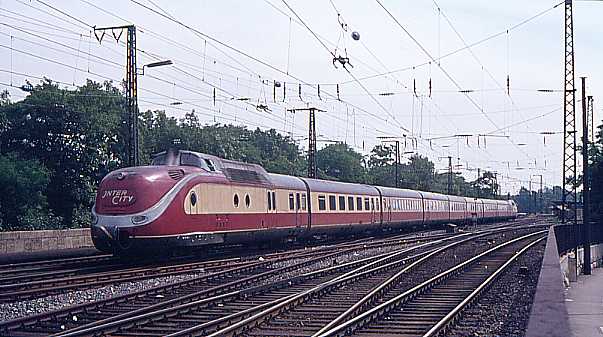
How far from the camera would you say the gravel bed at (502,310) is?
13.0 meters

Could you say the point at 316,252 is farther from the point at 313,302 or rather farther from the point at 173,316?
the point at 173,316

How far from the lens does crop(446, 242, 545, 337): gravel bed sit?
13.0 metres

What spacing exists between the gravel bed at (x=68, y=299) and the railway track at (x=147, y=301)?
84 centimetres

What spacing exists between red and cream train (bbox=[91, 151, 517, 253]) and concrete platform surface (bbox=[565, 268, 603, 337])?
10.1m

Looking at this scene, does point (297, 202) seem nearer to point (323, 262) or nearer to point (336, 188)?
point (336, 188)

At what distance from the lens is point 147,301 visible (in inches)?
612

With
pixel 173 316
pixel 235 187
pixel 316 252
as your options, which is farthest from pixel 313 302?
pixel 316 252

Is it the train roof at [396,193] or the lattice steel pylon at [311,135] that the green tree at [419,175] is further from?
the lattice steel pylon at [311,135]

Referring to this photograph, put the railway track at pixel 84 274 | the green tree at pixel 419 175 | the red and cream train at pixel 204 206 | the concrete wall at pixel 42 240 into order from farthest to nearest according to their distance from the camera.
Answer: the green tree at pixel 419 175, the concrete wall at pixel 42 240, the red and cream train at pixel 204 206, the railway track at pixel 84 274

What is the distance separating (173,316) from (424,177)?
111 metres

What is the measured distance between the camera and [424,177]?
123 m

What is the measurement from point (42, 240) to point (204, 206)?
9403 mm

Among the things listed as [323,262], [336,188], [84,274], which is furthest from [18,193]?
[84,274]

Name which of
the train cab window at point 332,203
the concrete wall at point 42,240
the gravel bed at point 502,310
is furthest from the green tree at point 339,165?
the gravel bed at point 502,310
